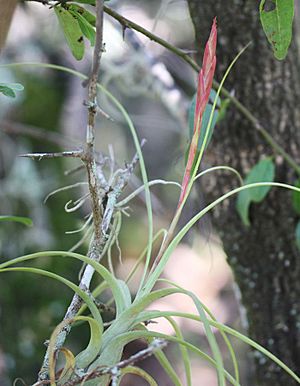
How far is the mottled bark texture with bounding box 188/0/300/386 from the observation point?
3.07ft

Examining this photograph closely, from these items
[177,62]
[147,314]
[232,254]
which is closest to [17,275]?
[177,62]

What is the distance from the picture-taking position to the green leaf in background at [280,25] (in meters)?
0.57

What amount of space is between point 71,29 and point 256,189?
35 cm

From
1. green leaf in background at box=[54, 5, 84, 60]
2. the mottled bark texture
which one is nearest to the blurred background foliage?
the mottled bark texture

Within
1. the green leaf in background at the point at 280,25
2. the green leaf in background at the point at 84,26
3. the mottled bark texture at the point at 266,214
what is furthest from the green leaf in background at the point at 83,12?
the mottled bark texture at the point at 266,214

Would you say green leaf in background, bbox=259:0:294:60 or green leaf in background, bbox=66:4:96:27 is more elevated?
green leaf in background, bbox=66:4:96:27

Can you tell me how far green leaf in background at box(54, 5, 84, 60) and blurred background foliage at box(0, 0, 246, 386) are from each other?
0.47m

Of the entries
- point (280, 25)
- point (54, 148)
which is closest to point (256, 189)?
point (280, 25)

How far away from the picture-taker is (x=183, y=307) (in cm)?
308

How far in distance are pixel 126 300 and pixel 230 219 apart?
0.52m

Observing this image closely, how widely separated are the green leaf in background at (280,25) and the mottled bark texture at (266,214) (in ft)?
1.15

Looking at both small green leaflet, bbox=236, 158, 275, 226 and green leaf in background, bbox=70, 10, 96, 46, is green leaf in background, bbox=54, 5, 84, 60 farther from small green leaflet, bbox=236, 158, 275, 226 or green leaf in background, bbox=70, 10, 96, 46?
small green leaflet, bbox=236, 158, 275, 226

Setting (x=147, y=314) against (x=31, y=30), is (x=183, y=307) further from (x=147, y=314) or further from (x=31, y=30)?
(x=147, y=314)

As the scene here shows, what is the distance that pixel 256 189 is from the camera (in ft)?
2.88
